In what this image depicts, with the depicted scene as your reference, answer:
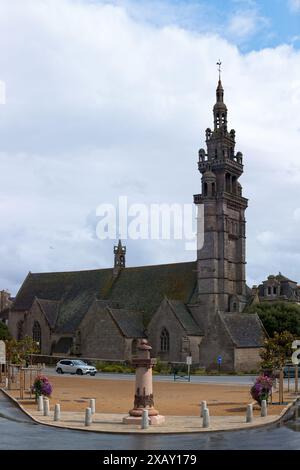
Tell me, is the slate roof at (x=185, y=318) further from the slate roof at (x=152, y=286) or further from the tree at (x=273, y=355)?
the tree at (x=273, y=355)

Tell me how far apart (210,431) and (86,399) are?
14.8 m

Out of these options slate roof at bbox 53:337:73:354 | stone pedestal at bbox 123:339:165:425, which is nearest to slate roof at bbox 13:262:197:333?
slate roof at bbox 53:337:73:354

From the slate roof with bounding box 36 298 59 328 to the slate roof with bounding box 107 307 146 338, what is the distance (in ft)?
40.9

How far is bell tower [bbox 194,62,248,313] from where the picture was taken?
77.3 metres

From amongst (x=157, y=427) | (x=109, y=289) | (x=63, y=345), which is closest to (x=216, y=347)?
(x=63, y=345)

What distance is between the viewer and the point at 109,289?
291 ft

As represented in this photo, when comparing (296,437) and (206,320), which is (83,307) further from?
(296,437)

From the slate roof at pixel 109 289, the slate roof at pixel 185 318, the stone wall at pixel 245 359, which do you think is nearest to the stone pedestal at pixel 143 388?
the stone wall at pixel 245 359

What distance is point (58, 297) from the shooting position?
9306 centimetres

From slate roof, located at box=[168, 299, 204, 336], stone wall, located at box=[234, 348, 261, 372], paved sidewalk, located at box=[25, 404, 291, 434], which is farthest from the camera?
slate roof, located at box=[168, 299, 204, 336]

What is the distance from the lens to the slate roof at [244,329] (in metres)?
69.3

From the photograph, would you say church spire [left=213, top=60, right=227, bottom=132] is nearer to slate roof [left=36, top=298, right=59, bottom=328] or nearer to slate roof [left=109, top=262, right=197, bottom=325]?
slate roof [left=109, top=262, right=197, bottom=325]

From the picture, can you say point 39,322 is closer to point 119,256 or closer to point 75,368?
point 119,256
